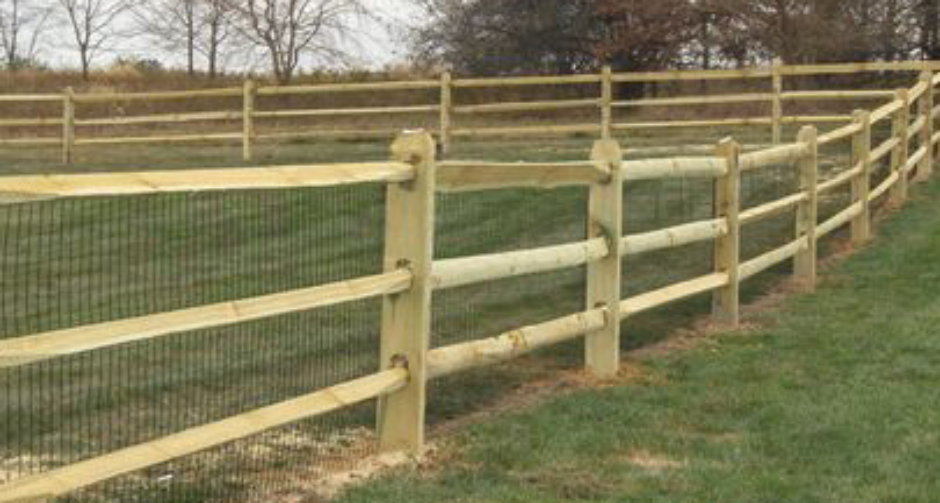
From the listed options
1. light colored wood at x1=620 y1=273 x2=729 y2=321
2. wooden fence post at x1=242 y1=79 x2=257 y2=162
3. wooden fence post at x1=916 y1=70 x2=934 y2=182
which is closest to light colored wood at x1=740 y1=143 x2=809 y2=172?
light colored wood at x1=620 y1=273 x2=729 y2=321

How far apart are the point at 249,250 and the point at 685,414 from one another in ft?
19.9

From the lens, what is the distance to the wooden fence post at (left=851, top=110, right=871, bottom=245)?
11.9 metres

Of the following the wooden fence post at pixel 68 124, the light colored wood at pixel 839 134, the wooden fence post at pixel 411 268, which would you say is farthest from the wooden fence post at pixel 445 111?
the wooden fence post at pixel 411 268

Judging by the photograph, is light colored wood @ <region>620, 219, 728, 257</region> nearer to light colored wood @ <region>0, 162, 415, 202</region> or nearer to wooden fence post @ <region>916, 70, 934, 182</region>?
light colored wood @ <region>0, 162, 415, 202</region>

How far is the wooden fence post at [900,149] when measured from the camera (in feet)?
45.6

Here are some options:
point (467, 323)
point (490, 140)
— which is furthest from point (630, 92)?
point (467, 323)

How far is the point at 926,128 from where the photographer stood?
16125mm

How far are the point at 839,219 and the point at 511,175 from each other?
6.25 m

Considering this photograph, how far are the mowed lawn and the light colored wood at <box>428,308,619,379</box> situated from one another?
314 mm

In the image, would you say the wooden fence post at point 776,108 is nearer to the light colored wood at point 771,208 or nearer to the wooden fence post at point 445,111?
the wooden fence post at point 445,111

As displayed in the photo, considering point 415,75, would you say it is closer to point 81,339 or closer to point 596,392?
point 596,392

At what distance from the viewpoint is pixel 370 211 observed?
523 inches

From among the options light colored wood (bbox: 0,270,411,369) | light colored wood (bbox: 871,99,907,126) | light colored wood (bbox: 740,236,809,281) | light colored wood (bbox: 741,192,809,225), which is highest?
light colored wood (bbox: 871,99,907,126)

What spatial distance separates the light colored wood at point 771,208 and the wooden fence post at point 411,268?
4.17m
